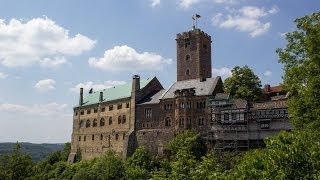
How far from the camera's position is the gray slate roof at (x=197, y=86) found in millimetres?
75875

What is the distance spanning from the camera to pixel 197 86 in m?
78.8

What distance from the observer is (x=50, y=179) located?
88.3 metres

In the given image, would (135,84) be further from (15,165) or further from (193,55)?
(15,165)

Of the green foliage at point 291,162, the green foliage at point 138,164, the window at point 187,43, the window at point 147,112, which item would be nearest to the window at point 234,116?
the green foliage at point 138,164

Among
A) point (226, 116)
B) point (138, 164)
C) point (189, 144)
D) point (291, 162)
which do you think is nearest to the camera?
point (291, 162)

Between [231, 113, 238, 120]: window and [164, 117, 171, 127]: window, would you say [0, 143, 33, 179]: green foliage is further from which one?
[231, 113, 238, 120]: window

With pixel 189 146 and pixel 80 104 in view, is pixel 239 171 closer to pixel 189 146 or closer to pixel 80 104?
pixel 189 146

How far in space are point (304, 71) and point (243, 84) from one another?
40216mm

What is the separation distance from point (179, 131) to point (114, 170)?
507 inches

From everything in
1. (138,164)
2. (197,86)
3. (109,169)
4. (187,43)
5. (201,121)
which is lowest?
(109,169)

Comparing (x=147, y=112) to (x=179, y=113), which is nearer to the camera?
(x=179, y=113)

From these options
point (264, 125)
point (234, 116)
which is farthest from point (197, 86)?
point (264, 125)

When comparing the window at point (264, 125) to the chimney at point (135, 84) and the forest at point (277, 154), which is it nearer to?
the forest at point (277, 154)

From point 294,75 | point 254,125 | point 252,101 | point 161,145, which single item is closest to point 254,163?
point 294,75
